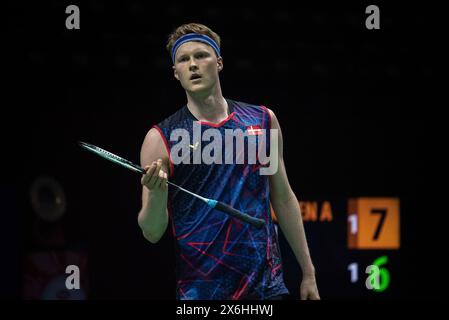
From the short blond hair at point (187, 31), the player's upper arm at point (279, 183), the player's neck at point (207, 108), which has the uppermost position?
the short blond hair at point (187, 31)

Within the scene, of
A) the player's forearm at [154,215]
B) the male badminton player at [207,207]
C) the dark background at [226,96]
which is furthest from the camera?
the dark background at [226,96]

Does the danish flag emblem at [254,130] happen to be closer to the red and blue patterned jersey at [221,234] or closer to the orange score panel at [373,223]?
the red and blue patterned jersey at [221,234]

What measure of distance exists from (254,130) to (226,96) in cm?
199

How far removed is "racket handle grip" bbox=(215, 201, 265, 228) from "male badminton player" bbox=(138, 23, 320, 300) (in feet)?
0.19

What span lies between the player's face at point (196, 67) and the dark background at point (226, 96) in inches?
79.2

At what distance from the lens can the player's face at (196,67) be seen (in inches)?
148

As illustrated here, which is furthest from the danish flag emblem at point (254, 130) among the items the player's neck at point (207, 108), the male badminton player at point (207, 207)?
the player's neck at point (207, 108)

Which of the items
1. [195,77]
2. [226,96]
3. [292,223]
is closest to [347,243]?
[226,96]

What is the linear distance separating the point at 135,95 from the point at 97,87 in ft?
0.90

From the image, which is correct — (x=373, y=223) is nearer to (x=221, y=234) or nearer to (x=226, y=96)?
(x=226, y=96)

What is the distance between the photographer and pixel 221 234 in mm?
3678

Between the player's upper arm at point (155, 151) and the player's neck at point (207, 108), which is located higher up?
the player's neck at point (207, 108)

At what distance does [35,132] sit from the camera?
5949mm

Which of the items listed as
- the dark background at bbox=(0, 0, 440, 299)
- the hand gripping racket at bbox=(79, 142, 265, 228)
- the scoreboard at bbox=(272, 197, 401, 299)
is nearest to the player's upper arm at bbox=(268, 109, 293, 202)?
the hand gripping racket at bbox=(79, 142, 265, 228)
